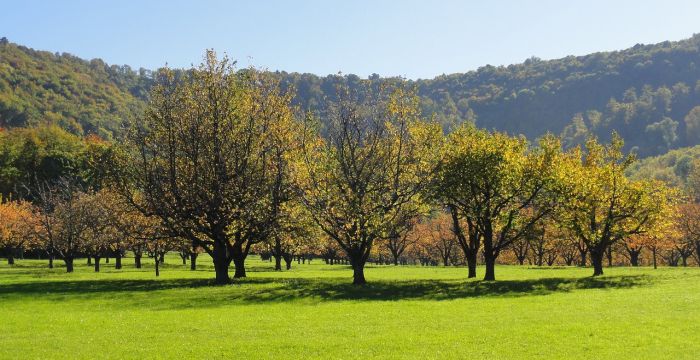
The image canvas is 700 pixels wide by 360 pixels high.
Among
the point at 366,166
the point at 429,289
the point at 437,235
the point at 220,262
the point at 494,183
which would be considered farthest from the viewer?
the point at 437,235

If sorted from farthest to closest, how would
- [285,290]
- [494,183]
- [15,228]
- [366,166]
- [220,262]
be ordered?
[15,228] → [494,183] → [220,262] → [366,166] → [285,290]

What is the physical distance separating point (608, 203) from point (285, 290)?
110ft

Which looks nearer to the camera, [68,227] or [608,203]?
[608,203]

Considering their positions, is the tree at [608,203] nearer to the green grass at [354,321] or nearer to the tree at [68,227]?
the green grass at [354,321]

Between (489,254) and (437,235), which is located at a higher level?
(437,235)

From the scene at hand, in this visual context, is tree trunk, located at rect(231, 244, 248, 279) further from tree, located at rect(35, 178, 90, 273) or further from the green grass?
tree, located at rect(35, 178, 90, 273)

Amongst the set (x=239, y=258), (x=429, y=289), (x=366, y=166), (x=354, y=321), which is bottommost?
(x=429, y=289)

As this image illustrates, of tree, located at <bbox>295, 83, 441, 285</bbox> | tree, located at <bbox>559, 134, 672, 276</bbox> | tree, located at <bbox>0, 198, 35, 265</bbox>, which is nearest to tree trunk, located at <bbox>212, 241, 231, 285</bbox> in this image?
tree, located at <bbox>295, 83, 441, 285</bbox>

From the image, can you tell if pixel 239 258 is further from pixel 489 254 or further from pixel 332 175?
pixel 489 254

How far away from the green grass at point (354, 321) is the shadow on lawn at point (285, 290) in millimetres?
145

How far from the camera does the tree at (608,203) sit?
5603cm

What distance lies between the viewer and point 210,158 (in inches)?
2045

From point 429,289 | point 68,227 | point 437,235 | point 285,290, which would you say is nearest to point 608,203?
point 429,289

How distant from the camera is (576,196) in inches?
2192
